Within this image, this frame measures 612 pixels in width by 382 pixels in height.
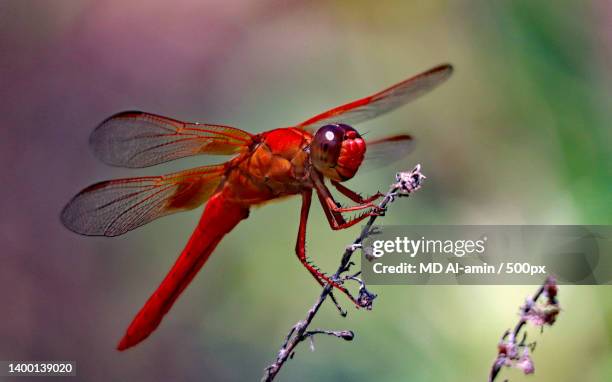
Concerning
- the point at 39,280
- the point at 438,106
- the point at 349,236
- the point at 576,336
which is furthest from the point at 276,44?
the point at 576,336

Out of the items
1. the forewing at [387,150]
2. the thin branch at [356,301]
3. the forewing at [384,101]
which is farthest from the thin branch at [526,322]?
the forewing at [387,150]

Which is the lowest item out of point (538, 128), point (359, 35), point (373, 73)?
point (538, 128)

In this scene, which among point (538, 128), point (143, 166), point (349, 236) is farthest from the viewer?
point (538, 128)

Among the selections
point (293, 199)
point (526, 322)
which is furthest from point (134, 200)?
point (526, 322)

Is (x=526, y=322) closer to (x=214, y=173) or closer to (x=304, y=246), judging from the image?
(x=304, y=246)

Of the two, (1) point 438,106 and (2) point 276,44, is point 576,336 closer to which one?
(1) point 438,106

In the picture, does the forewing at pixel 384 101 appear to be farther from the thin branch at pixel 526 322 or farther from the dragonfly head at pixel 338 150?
the thin branch at pixel 526 322

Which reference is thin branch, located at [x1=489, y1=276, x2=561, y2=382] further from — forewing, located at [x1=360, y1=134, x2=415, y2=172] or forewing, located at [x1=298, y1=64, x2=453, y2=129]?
forewing, located at [x1=360, y1=134, x2=415, y2=172]
